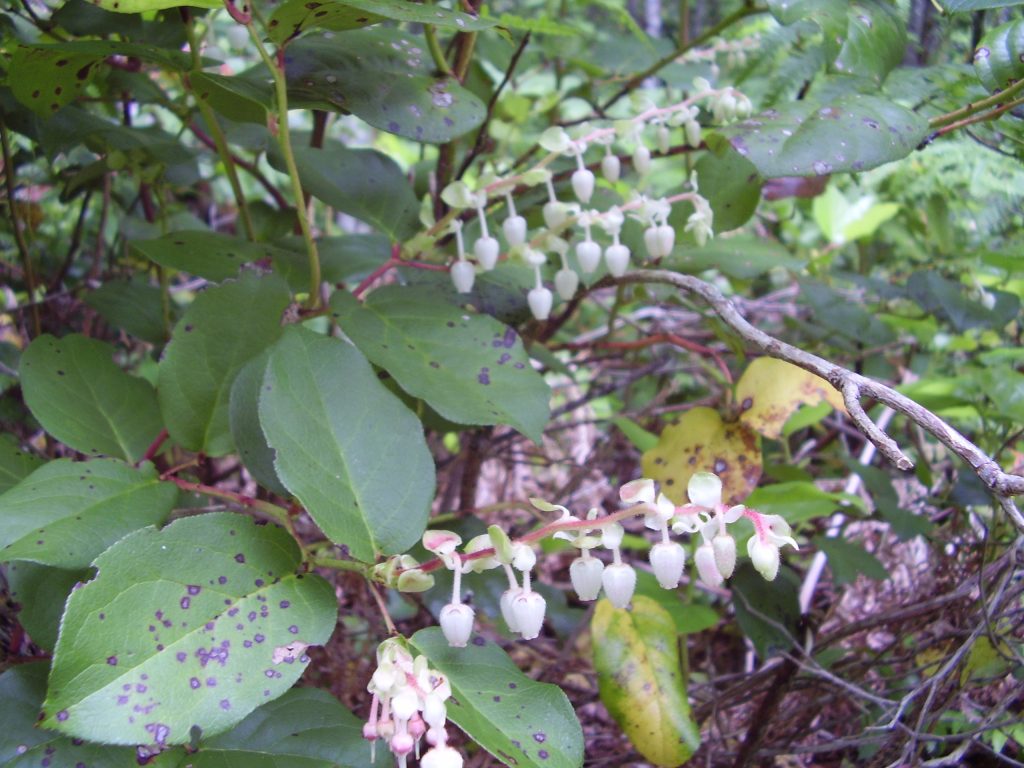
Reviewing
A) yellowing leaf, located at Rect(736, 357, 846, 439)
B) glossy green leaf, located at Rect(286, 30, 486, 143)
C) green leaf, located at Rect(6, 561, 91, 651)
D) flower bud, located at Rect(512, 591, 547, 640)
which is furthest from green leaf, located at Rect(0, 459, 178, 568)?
yellowing leaf, located at Rect(736, 357, 846, 439)

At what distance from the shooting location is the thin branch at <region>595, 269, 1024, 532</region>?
647mm

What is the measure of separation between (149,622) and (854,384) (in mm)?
674

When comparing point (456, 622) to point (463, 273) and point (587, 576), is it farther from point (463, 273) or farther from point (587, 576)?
point (463, 273)

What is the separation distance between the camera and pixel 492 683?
0.79 metres

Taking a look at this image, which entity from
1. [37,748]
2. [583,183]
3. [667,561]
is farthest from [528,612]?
[583,183]

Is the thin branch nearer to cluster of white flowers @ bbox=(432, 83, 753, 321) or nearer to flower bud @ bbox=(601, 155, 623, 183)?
cluster of white flowers @ bbox=(432, 83, 753, 321)

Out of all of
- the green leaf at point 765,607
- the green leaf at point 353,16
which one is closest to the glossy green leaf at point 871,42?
the green leaf at point 353,16

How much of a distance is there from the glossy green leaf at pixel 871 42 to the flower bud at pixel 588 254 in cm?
41

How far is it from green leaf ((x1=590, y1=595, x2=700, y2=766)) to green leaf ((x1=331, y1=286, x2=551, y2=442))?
1.15 feet

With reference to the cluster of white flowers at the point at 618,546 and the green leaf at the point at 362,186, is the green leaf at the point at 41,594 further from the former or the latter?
the green leaf at the point at 362,186

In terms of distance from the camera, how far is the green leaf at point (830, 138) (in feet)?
3.22

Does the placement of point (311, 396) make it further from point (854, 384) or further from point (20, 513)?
point (854, 384)

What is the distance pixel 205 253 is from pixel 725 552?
0.85m

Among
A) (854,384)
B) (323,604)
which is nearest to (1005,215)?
(854,384)
